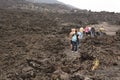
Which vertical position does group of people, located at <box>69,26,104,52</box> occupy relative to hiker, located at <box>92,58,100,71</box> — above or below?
above

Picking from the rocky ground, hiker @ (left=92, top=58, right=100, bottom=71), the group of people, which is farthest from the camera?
the group of people

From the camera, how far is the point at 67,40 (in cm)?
2689

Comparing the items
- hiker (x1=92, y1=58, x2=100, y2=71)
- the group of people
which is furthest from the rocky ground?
the group of people

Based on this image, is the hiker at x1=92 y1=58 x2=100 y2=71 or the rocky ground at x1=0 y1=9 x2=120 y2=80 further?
the hiker at x1=92 y1=58 x2=100 y2=71

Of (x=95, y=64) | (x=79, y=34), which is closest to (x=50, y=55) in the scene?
(x=79, y=34)

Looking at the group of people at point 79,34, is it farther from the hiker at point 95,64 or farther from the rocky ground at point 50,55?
the hiker at point 95,64

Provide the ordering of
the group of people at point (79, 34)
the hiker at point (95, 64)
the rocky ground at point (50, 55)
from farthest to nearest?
the group of people at point (79, 34) < the hiker at point (95, 64) < the rocky ground at point (50, 55)

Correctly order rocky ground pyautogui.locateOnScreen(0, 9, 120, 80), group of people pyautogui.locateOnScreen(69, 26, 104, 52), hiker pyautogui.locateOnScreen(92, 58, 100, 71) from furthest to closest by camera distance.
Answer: group of people pyautogui.locateOnScreen(69, 26, 104, 52)
hiker pyautogui.locateOnScreen(92, 58, 100, 71)
rocky ground pyautogui.locateOnScreen(0, 9, 120, 80)

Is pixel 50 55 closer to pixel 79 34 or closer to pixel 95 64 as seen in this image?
pixel 79 34

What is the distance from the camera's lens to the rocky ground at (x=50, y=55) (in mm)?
17453

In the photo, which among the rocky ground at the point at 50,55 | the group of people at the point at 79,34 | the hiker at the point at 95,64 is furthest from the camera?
the group of people at the point at 79,34

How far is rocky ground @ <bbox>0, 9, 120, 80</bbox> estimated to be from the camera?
17.5 meters

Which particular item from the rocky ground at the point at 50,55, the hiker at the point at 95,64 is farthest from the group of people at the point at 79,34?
the hiker at the point at 95,64

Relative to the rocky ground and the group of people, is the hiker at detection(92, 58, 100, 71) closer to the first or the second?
the rocky ground
